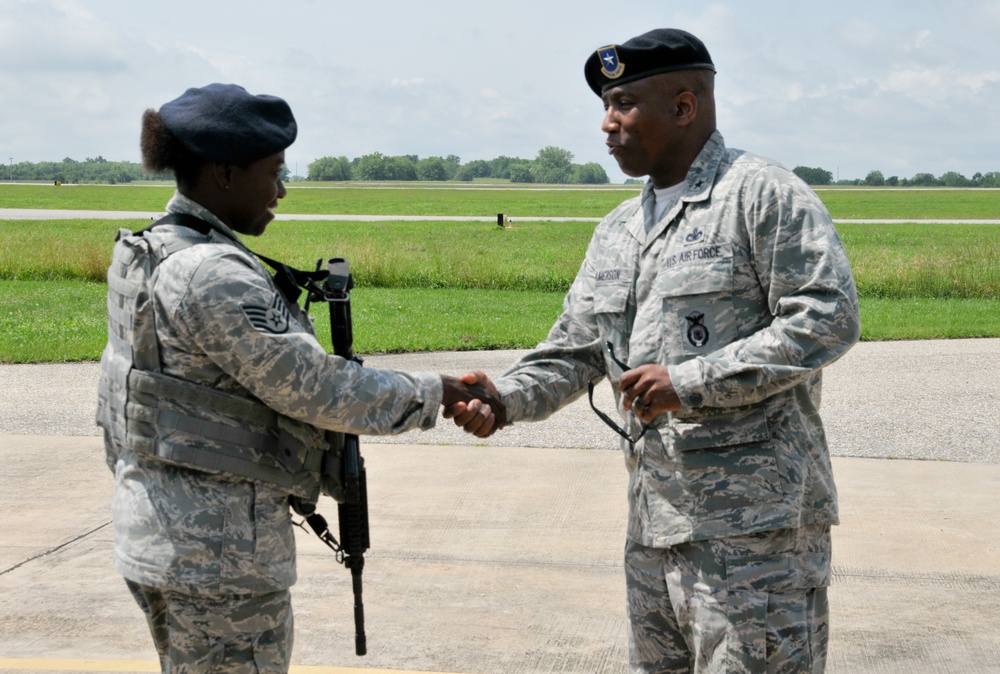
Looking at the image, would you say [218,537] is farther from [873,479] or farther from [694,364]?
[873,479]

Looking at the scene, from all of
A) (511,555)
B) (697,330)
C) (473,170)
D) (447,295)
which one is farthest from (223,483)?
(473,170)

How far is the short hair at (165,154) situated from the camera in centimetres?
288

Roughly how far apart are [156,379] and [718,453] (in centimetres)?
141

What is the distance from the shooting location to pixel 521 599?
200 inches

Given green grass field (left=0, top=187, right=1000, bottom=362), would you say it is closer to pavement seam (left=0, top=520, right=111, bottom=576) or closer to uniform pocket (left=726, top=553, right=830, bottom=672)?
pavement seam (left=0, top=520, right=111, bottom=576)

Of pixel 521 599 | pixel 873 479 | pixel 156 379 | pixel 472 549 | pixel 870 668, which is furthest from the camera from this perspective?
pixel 873 479

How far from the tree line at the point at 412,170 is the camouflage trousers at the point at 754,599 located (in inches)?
5617

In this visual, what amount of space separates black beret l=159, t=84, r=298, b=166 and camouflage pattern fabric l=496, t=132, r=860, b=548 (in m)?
1.04

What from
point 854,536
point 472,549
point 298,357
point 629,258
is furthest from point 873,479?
point 298,357

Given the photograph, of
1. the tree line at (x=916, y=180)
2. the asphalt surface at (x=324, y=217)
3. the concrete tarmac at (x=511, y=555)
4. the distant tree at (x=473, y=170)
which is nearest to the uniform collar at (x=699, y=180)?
the concrete tarmac at (x=511, y=555)

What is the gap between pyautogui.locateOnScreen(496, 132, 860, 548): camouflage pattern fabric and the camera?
9.33 feet

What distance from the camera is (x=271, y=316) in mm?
2770

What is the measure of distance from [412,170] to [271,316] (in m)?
160

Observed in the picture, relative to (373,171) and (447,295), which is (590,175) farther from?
(447,295)
